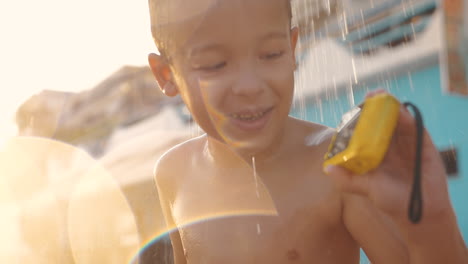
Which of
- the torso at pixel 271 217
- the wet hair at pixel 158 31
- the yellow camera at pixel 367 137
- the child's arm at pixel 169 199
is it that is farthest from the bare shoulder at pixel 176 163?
the yellow camera at pixel 367 137

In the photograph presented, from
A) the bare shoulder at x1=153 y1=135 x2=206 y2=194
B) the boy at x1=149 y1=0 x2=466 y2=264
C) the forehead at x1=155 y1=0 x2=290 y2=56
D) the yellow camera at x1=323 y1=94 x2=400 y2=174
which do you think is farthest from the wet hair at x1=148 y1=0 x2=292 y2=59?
the yellow camera at x1=323 y1=94 x2=400 y2=174

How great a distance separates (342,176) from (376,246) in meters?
0.34

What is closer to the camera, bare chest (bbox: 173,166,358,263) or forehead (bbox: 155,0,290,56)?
forehead (bbox: 155,0,290,56)

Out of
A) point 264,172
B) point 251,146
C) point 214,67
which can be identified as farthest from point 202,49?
point 264,172

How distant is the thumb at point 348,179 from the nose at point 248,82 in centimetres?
30

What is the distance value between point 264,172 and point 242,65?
0.34m

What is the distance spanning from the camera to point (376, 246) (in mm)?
999

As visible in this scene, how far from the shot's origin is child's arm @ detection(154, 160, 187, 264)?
56.8 inches

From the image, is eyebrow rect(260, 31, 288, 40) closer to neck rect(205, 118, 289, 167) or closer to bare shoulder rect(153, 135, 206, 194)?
neck rect(205, 118, 289, 167)

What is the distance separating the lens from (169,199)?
146 centimetres

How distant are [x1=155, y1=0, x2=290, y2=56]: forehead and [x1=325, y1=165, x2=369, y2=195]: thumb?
38 cm

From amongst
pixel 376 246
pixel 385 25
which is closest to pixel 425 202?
pixel 376 246

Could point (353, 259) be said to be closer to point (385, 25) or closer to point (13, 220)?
point (385, 25)

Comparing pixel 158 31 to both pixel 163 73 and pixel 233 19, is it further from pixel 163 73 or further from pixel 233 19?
pixel 233 19
